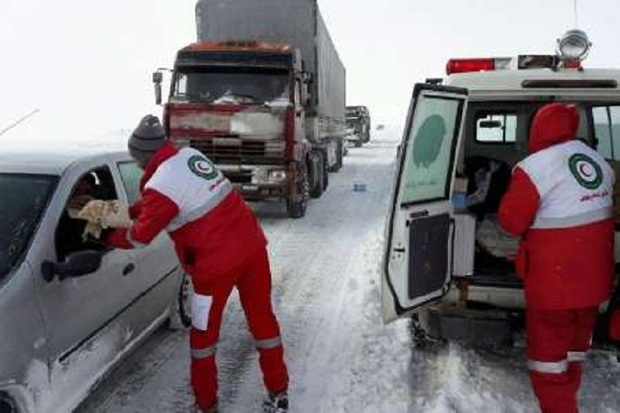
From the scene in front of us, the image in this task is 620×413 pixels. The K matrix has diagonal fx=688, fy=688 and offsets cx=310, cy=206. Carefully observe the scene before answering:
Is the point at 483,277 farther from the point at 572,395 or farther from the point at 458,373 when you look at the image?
the point at 572,395

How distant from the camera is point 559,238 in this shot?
388 centimetres

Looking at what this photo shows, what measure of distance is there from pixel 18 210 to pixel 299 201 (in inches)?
326

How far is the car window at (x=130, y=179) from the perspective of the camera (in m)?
4.97

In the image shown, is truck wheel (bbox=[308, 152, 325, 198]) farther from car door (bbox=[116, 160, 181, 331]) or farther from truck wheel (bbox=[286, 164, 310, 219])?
car door (bbox=[116, 160, 181, 331])

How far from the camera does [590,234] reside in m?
3.88

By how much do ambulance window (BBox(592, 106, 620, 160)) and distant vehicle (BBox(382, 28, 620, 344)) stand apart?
1346mm

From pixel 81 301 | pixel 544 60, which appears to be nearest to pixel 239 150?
pixel 544 60

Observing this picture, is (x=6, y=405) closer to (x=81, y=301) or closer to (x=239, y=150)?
(x=81, y=301)

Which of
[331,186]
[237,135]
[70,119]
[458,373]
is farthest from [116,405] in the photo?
[70,119]

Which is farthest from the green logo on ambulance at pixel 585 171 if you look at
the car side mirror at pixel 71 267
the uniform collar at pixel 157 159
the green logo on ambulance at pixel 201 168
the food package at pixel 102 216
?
the car side mirror at pixel 71 267

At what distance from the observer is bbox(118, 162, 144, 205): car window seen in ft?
16.3

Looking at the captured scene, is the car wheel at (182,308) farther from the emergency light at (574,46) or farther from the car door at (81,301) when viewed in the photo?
the emergency light at (574,46)

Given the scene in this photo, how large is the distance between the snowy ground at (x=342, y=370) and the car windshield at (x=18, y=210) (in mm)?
A: 1369

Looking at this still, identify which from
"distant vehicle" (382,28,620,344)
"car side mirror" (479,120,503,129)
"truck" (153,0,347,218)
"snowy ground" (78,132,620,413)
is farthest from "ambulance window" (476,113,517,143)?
"truck" (153,0,347,218)
